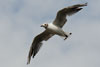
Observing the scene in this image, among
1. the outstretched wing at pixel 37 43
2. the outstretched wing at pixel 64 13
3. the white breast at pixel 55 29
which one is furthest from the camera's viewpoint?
the outstretched wing at pixel 37 43

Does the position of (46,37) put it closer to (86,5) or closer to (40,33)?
(40,33)

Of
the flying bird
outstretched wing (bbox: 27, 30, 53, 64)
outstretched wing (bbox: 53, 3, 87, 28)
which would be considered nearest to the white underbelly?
the flying bird

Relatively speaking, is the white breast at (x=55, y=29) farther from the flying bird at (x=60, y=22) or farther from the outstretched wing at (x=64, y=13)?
the outstretched wing at (x=64, y=13)

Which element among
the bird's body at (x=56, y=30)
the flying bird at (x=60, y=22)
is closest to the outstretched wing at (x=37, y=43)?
the flying bird at (x=60, y=22)

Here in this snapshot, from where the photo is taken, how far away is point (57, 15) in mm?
23609

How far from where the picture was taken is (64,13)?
23.6 m

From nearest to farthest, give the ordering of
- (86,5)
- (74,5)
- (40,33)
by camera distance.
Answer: (86,5)
(74,5)
(40,33)

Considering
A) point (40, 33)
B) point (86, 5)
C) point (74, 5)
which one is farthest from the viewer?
point (40, 33)

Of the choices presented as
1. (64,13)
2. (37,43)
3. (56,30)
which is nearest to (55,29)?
(56,30)

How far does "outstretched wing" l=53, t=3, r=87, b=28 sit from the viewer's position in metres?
23.3

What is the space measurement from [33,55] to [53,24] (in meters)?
3.05

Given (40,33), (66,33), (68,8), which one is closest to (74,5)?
(68,8)

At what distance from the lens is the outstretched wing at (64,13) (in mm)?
23278

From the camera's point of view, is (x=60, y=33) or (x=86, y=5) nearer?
(x=86, y=5)
